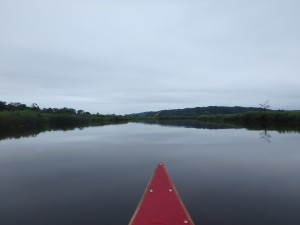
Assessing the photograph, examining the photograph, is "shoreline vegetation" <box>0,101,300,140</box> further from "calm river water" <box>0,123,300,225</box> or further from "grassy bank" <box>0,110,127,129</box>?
"calm river water" <box>0,123,300,225</box>

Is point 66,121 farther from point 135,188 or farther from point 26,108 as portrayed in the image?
point 135,188

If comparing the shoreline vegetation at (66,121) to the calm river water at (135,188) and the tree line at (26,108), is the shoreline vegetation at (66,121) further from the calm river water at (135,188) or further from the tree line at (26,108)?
the calm river water at (135,188)

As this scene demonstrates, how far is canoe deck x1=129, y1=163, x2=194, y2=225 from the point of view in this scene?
3.23 meters

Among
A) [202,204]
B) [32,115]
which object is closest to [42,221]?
[202,204]

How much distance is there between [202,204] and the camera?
499cm

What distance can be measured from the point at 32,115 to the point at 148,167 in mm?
34018

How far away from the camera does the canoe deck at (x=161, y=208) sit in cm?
323

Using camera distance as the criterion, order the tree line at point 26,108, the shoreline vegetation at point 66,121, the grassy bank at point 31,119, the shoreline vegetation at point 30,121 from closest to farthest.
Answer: the shoreline vegetation at point 30,121
the shoreline vegetation at point 66,121
the grassy bank at point 31,119
the tree line at point 26,108

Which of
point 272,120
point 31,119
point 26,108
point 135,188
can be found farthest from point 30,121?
point 272,120

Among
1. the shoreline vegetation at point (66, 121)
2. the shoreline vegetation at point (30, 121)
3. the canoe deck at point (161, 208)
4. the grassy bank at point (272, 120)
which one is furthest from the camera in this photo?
the grassy bank at point (272, 120)

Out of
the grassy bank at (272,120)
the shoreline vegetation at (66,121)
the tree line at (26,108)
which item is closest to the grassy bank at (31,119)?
the shoreline vegetation at (66,121)

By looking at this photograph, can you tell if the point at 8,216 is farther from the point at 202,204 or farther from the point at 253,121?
the point at 253,121

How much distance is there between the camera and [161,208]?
3.55m

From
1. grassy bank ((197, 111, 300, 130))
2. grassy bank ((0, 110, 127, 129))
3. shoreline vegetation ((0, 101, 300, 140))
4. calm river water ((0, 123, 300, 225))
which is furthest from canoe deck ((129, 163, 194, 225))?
grassy bank ((0, 110, 127, 129))
